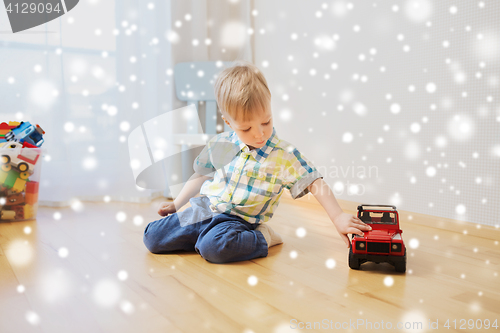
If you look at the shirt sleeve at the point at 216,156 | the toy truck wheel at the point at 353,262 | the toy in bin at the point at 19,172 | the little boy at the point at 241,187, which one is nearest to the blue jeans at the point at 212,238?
the little boy at the point at 241,187

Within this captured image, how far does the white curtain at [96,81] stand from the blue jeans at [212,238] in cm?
71

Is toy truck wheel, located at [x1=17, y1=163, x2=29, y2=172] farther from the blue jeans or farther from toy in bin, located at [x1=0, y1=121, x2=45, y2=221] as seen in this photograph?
the blue jeans

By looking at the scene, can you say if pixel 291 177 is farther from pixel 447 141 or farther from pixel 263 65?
pixel 263 65

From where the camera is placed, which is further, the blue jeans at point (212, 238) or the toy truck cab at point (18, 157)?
the toy truck cab at point (18, 157)

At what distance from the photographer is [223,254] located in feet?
3.18

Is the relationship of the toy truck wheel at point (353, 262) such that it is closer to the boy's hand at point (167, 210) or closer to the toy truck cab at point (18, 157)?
the boy's hand at point (167, 210)

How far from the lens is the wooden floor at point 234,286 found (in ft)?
2.25

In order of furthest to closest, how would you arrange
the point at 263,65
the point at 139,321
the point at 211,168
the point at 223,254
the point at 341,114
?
the point at 263,65
the point at 341,114
the point at 211,168
the point at 223,254
the point at 139,321

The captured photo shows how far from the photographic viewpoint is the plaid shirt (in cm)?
104

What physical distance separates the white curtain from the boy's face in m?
0.89

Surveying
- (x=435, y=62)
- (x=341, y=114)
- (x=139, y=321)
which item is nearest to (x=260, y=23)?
(x=341, y=114)

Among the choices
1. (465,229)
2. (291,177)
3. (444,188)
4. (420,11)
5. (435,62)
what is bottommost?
(465,229)

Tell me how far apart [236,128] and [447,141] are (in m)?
0.73

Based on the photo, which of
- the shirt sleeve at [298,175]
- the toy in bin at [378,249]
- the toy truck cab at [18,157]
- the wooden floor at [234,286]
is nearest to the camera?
the wooden floor at [234,286]
